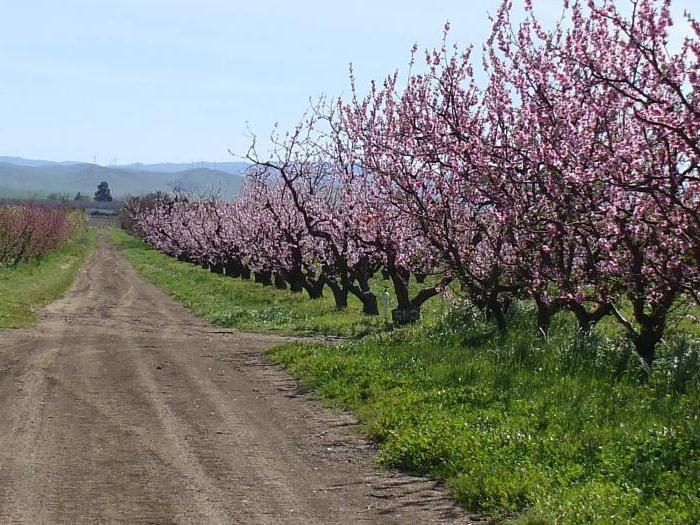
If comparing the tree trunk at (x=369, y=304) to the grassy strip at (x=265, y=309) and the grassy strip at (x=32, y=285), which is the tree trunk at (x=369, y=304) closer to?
the grassy strip at (x=265, y=309)

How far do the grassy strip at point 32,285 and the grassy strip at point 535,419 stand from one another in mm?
12813

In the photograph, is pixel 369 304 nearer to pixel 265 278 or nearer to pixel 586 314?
pixel 586 314

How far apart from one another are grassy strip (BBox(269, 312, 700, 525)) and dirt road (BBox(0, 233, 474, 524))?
1.68ft

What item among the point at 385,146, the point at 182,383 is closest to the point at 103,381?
the point at 182,383

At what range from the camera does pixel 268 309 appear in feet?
104

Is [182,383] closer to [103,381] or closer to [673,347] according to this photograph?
[103,381]

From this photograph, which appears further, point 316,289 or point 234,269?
point 234,269

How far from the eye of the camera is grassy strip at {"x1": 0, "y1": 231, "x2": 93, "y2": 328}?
27.0 metres

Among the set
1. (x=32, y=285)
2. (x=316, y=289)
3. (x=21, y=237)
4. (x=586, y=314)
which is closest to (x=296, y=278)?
(x=316, y=289)

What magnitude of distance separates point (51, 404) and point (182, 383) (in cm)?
271

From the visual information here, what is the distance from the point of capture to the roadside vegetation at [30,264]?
2993 cm

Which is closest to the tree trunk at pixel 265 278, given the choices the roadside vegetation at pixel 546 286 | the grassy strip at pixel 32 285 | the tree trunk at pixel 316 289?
the grassy strip at pixel 32 285

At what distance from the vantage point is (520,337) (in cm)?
1650

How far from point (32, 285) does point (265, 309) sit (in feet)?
48.7
